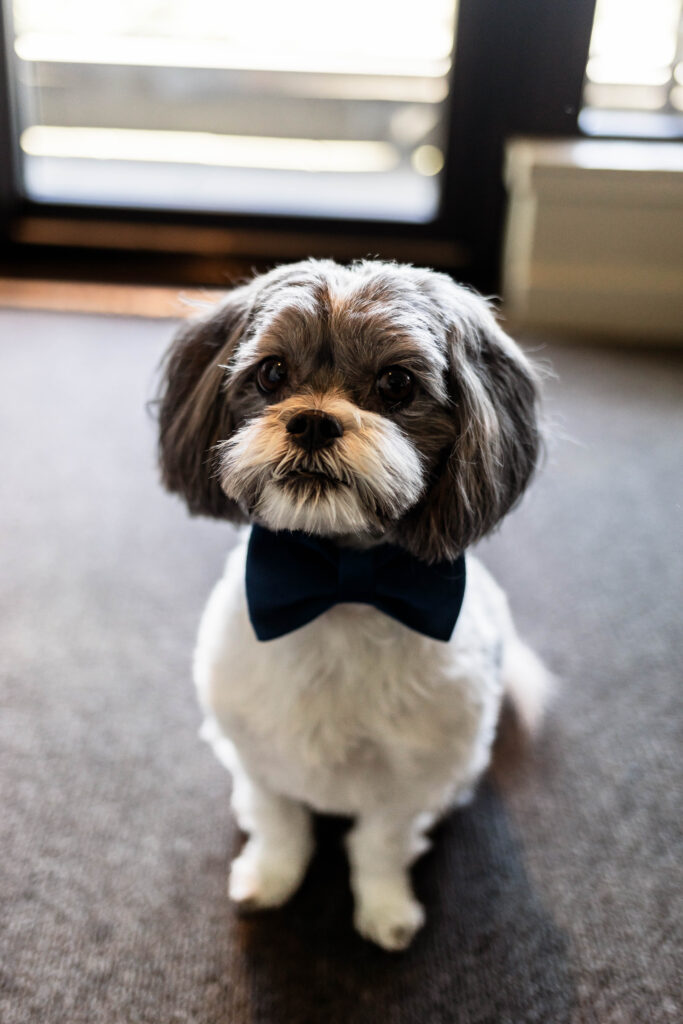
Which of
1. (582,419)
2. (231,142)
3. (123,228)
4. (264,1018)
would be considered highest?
(231,142)

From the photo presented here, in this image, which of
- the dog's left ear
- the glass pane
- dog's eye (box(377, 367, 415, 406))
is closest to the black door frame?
the glass pane

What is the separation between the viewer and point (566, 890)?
3.78 ft

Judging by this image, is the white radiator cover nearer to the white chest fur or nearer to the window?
the window

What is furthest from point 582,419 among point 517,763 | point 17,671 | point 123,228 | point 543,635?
point 123,228

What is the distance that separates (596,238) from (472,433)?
1438mm

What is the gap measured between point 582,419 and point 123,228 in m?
1.67

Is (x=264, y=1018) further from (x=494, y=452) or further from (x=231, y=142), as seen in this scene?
(x=231, y=142)

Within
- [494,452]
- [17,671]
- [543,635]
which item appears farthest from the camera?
[543,635]

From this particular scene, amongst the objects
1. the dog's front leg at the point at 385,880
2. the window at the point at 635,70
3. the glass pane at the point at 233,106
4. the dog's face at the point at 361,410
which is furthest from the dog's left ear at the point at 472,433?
the glass pane at the point at 233,106

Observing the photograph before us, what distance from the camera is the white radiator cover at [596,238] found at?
164 centimetres

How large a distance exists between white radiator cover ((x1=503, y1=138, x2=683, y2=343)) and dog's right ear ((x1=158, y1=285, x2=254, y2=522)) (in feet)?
2.80

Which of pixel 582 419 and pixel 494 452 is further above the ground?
pixel 494 452

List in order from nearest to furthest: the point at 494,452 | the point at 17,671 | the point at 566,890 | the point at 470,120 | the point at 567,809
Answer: the point at 494,452, the point at 566,890, the point at 567,809, the point at 17,671, the point at 470,120

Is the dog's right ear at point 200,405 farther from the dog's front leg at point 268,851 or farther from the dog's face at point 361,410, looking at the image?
the dog's front leg at point 268,851
